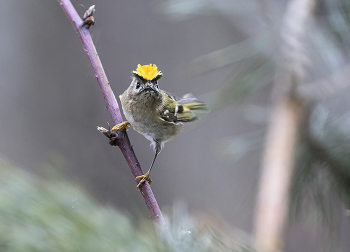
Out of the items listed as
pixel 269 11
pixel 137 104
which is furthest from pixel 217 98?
pixel 137 104

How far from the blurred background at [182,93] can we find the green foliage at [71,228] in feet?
0.04

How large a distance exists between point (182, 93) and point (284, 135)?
2.07 m

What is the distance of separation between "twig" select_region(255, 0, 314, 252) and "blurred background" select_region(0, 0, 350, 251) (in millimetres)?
23

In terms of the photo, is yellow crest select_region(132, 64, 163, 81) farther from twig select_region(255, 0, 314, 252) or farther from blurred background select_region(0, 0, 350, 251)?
twig select_region(255, 0, 314, 252)

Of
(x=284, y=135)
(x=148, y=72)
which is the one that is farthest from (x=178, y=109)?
(x=284, y=135)

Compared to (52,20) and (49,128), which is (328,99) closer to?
(49,128)

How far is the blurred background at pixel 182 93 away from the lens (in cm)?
71

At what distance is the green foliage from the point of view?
34cm

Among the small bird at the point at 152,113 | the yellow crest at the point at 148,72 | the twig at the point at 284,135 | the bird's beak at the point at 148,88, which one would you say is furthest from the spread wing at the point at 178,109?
the twig at the point at 284,135

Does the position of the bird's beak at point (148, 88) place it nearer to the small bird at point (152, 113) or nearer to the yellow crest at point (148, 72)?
the small bird at point (152, 113)

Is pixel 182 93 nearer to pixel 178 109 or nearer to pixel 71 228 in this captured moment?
pixel 178 109

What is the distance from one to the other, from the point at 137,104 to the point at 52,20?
1.55m

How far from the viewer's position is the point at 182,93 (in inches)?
113

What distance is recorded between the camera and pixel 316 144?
74cm
